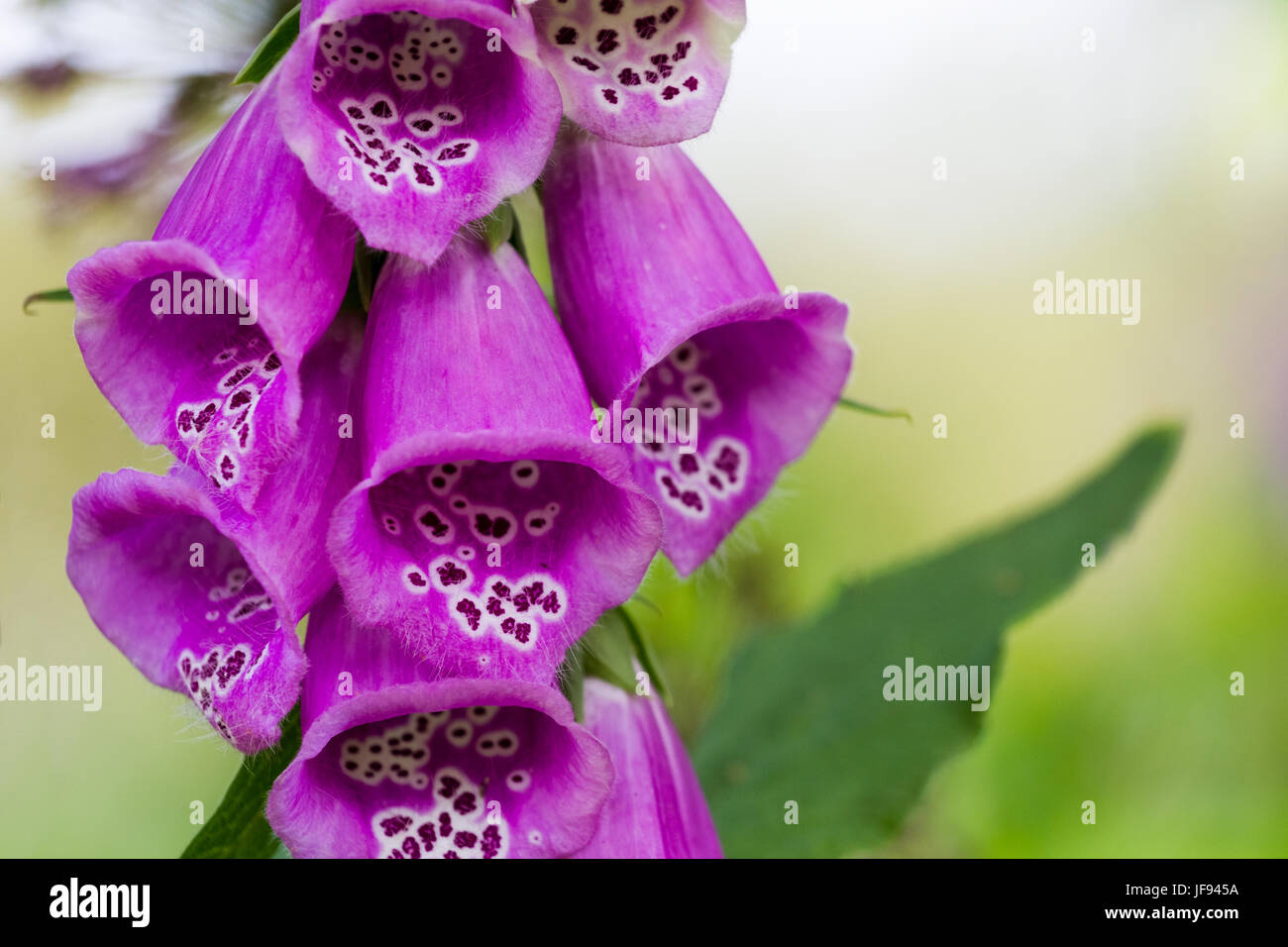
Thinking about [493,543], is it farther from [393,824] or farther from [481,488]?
[393,824]

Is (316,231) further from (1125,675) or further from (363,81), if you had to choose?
(1125,675)

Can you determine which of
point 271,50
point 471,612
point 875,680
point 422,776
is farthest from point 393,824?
point 875,680

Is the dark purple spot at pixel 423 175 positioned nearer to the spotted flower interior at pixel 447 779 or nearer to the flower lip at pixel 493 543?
the flower lip at pixel 493 543

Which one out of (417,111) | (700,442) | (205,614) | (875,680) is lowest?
(875,680)

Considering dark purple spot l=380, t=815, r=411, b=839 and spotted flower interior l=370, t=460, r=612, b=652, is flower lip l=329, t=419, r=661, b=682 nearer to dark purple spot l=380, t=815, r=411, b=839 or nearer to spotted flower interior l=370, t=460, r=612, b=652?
spotted flower interior l=370, t=460, r=612, b=652
